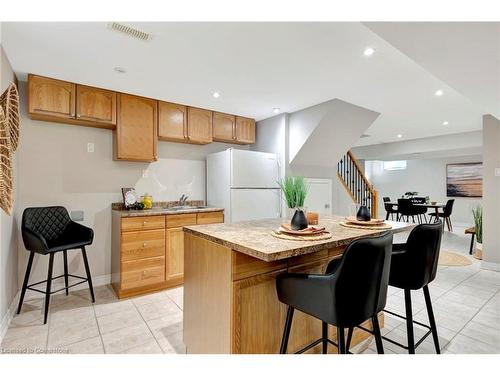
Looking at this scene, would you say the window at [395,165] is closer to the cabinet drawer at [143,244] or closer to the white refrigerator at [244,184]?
the white refrigerator at [244,184]

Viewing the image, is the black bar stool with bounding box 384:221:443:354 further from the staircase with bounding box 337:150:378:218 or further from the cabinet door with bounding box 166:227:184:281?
the staircase with bounding box 337:150:378:218

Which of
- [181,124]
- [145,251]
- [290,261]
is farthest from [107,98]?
[290,261]

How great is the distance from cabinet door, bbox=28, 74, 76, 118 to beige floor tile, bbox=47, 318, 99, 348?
2068 mm

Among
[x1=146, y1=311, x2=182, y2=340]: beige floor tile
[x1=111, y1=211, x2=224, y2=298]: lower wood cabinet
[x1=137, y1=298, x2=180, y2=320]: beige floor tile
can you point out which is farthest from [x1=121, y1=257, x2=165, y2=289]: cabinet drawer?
[x1=146, y1=311, x2=182, y2=340]: beige floor tile

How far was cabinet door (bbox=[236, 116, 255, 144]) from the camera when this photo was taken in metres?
4.25

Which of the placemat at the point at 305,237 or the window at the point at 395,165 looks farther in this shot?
the window at the point at 395,165

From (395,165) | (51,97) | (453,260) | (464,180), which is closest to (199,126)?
(51,97)

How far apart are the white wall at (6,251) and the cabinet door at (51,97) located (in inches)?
7.3

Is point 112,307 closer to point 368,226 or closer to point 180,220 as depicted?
point 180,220

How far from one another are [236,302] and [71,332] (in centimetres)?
171

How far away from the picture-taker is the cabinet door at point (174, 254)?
10.5 feet

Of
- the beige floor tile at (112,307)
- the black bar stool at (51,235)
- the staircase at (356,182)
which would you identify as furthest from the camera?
the staircase at (356,182)

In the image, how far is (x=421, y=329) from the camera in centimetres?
228

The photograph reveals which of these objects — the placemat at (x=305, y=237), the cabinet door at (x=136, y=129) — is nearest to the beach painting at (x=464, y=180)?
the placemat at (x=305, y=237)
